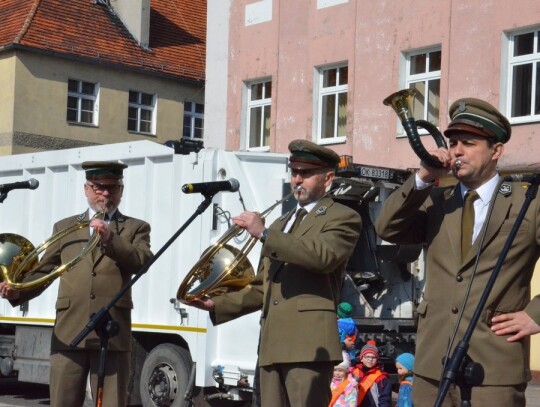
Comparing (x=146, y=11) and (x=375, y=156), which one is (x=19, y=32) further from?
(x=375, y=156)

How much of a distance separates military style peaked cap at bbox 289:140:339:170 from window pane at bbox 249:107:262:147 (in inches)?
708

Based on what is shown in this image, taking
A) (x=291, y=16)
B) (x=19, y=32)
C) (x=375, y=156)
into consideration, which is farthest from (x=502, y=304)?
(x=19, y=32)

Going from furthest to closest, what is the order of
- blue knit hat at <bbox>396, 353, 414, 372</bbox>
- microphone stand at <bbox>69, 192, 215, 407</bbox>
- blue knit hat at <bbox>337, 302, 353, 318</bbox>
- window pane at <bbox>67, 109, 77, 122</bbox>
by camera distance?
window pane at <bbox>67, 109, 77, 122</bbox>, blue knit hat at <bbox>337, 302, 353, 318</bbox>, blue knit hat at <bbox>396, 353, 414, 372</bbox>, microphone stand at <bbox>69, 192, 215, 407</bbox>

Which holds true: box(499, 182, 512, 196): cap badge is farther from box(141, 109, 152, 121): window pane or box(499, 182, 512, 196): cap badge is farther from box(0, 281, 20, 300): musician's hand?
box(141, 109, 152, 121): window pane

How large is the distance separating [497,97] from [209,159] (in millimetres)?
8113

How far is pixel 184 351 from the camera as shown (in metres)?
12.7

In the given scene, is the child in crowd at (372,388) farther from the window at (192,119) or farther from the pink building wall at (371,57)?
the window at (192,119)

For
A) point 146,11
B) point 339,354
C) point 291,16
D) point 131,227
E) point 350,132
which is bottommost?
point 339,354

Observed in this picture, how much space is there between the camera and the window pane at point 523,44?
1945 cm

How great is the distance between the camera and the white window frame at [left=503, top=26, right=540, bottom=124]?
19281mm

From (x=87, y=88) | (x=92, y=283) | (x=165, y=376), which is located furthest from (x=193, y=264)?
(x=87, y=88)

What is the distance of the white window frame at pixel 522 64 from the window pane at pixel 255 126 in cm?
646

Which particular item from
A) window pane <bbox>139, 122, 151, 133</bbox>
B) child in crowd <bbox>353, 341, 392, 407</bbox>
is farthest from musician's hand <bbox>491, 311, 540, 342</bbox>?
window pane <bbox>139, 122, 151, 133</bbox>

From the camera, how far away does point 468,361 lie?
16.6 feet
